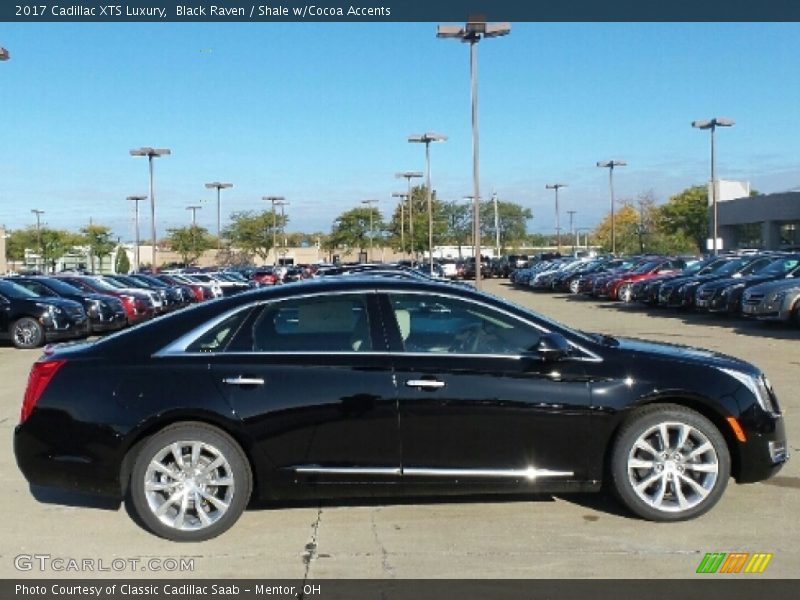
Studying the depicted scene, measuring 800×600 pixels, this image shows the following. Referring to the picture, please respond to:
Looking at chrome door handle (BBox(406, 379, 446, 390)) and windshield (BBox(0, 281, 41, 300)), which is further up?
windshield (BBox(0, 281, 41, 300))

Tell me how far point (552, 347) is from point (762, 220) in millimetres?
58166

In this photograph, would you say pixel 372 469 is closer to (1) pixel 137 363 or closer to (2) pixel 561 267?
(1) pixel 137 363

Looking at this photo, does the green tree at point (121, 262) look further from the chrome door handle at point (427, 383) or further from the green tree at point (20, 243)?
the chrome door handle at point (427, 383)

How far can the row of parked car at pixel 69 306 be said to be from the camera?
56.9 feet

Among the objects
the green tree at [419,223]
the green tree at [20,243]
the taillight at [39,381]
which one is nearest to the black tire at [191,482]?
the taillight at [39,381]

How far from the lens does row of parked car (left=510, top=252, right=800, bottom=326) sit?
1775cm

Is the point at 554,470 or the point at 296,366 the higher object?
the point at 296,366

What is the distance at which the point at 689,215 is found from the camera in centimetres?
8825

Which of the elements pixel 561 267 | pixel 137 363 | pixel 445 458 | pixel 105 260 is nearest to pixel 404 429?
pixel 445 458

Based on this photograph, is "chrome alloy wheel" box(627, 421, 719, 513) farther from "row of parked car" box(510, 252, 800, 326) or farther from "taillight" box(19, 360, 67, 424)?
"row of parked car" box(510, 252, 800, 326)

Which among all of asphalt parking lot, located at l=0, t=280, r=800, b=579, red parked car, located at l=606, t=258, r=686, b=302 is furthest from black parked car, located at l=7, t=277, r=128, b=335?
red parked car, located at l=606, t=258, r=686, b=302

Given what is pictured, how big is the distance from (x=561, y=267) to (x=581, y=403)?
37.1 meters

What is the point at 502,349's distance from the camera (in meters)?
5.47

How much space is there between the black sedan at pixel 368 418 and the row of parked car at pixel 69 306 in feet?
34.0
